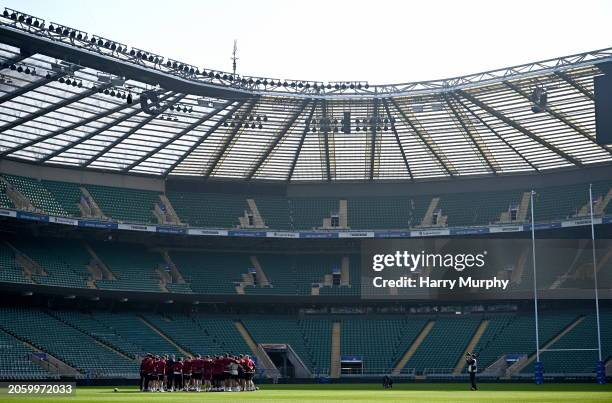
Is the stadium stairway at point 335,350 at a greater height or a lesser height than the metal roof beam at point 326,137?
lesser

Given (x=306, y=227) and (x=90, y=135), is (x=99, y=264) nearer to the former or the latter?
(x=90, y=135)

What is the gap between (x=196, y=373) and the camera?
138 ft

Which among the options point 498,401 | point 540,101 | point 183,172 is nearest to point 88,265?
point 183,172

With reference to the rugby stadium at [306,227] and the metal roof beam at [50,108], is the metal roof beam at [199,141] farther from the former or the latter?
the metal roof beam at [50,108]

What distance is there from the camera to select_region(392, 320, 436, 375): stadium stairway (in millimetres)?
66625

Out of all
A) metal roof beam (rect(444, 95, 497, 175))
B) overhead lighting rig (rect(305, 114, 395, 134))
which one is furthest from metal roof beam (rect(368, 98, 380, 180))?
metal roof beam (rect(444, 95, 497, 175))

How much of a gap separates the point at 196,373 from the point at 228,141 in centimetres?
2577

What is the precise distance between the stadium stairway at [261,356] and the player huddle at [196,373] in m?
21.7

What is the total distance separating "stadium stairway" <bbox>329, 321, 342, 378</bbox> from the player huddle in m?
24.9

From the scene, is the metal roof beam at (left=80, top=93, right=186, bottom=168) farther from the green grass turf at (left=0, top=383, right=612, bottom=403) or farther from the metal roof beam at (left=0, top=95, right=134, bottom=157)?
the green grass turf at (left=0, top=383, right=612, bottom=403)

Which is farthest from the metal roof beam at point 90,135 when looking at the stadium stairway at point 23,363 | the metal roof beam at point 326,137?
the stadium stairway at point 23,363

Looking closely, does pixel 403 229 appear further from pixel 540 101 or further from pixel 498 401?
pixel 498 401

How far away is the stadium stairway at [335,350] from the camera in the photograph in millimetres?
67125

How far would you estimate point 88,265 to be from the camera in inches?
2729
